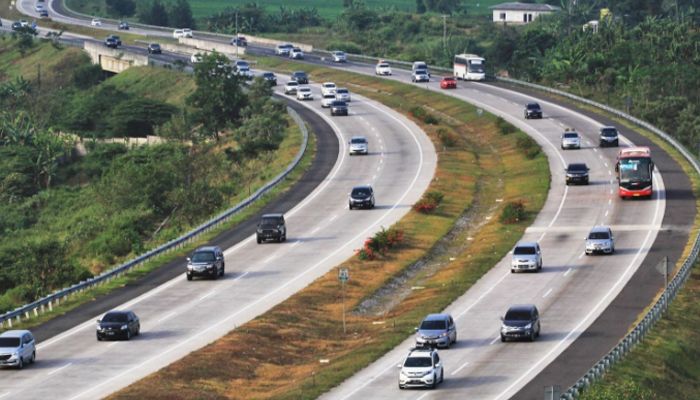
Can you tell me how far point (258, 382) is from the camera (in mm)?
65062

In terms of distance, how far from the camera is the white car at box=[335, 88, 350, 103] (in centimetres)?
17075

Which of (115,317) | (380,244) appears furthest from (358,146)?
(115,317)

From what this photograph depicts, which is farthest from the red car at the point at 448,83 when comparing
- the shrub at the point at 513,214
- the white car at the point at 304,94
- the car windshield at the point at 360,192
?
the shrub at the point at 513,214

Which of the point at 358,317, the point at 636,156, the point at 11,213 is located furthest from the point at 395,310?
the point at 11,213

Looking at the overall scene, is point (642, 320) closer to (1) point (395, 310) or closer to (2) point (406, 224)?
(1) point (395, 310)

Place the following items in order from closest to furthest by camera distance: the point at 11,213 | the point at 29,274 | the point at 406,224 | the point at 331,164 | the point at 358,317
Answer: the point at 358,317 → the point at 29,274 → the point at 406,224 → the point at 331,164 → the point at 11,213

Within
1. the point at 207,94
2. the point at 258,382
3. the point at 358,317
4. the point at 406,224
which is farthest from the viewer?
the point at 207,94

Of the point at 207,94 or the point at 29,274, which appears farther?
the point at 207,94

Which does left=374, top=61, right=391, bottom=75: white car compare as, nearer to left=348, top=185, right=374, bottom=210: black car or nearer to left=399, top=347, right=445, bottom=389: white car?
left=348, top=185, right=374, bottom=210: black car

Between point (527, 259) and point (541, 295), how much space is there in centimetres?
621

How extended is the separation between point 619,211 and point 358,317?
1128 inches

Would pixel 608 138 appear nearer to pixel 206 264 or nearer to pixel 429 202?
pixel 429 202

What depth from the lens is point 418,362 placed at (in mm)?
59031

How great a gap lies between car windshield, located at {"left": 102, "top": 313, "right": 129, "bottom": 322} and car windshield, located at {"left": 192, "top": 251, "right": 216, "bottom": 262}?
14.3m
